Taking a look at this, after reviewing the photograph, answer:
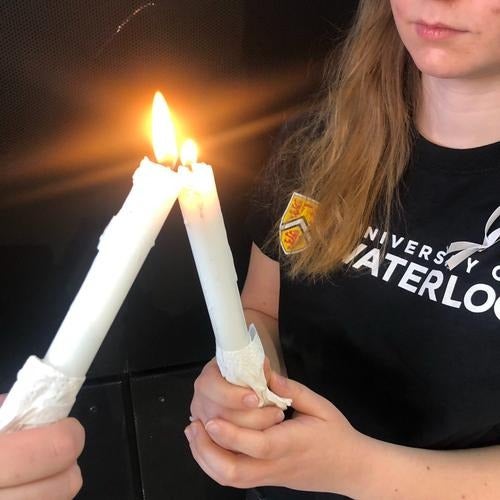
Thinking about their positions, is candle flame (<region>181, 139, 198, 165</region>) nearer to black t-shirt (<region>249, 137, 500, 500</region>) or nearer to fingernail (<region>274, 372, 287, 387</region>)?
fingernail (<region>274, 372, 287, 387</region>)

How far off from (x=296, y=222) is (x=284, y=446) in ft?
1.06

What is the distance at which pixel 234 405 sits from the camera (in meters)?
0.42

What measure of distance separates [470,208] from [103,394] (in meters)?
0.51

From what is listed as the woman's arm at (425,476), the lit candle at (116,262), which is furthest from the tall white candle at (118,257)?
the woman's arm at (425,476)

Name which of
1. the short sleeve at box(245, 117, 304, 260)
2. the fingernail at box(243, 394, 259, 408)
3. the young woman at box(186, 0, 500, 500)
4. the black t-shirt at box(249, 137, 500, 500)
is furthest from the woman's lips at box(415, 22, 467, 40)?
the fingernail at box(243, 394, 259, 408)

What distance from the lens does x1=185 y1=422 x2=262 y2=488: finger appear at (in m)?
0.46

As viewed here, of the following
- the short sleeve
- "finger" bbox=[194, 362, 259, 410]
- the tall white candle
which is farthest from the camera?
the short sleeve

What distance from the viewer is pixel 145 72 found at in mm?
654

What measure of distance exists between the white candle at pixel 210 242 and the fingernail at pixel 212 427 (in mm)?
130

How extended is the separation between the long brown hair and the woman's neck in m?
0.04

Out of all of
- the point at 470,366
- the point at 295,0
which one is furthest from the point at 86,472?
the point at 295,0

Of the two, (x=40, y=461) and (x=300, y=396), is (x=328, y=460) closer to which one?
(x=300, y=396)

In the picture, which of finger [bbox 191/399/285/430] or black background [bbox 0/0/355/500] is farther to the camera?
black background [bbox 0/0/355/500]

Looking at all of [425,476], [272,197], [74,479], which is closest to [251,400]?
[74,479]
